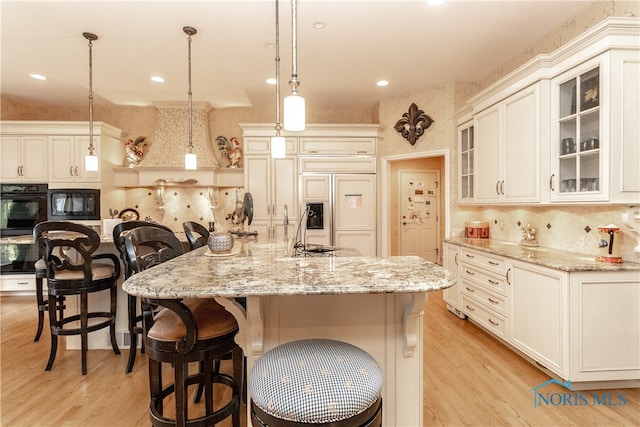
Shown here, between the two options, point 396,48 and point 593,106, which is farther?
point 396,48

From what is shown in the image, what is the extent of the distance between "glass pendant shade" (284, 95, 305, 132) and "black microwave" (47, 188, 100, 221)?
13.8ft

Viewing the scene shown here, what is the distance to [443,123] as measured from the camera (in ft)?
13.8

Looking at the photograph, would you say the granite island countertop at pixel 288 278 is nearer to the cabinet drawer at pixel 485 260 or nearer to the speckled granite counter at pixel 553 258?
the speckled granite counter at pixel 553 258

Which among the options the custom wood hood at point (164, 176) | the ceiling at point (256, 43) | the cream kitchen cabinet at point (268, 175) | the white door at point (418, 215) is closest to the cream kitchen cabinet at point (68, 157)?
the custom wood hood at point (164, 176)

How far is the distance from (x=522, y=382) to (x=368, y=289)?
200 centimetres

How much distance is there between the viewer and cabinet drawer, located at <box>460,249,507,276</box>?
9.04 ft

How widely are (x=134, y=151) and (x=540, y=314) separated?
5550 millimetres

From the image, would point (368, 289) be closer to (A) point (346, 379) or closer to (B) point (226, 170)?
(A) point (346, 379)

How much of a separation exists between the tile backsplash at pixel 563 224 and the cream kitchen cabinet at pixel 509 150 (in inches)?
14.3

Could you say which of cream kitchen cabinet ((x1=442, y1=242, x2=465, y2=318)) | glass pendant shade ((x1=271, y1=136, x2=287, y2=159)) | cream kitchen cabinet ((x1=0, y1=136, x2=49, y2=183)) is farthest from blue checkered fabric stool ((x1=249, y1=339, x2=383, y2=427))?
cream kitchen cabinet ((x1=0, y1=136, x2=49, y2=183))

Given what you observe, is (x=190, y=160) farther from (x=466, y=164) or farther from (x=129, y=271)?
(x=466, y=164)

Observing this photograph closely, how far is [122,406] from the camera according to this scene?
2.01 metres

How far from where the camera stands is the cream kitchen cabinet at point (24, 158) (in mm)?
4438

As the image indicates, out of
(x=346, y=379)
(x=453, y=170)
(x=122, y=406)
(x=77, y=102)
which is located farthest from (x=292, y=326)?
(x=77, y=102)
